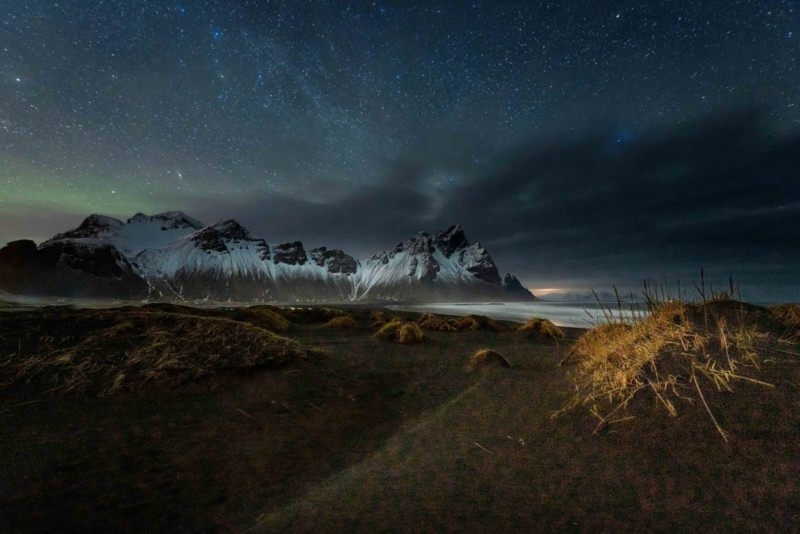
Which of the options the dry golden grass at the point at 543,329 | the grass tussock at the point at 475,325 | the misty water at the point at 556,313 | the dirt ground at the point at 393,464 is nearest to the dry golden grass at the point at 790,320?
the misty water at the point at 556,313

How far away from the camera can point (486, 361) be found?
7750 mm

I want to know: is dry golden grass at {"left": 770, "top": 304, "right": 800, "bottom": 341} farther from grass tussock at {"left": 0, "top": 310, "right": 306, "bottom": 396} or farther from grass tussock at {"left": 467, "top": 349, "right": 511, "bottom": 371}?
grass tussock at {"left": 0, "top": 310, "right": 306, "bottom": 396}

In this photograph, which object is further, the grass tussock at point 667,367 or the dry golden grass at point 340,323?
the dry golden grass at point 340,323

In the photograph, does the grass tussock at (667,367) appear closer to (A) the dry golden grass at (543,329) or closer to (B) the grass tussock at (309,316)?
(A) the dry golden grass at (543,329)

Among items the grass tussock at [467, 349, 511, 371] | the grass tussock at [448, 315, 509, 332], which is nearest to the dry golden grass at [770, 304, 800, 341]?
the grass tussock at [467, 349, 511, 371]

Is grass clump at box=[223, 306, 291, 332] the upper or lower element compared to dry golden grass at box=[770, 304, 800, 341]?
lower

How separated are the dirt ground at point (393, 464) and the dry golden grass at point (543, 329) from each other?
9.22 m

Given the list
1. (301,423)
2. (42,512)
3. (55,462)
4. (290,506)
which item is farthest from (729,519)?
(55,462)

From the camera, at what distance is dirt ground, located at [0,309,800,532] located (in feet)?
7.10

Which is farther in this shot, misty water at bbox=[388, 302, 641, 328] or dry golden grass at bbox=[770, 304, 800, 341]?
misty water at bbox=[388, 302, 641, 328]

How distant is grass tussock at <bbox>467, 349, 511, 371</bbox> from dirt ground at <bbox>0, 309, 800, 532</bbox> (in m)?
2.62

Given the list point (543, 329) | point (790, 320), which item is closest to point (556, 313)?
point (543, 329)

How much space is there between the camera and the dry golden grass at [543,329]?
13.2 m

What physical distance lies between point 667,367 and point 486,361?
434 cm
